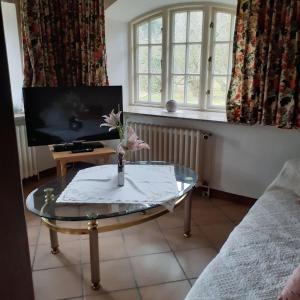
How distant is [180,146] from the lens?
3121 millimetres

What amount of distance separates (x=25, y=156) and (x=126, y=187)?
177 centimetres

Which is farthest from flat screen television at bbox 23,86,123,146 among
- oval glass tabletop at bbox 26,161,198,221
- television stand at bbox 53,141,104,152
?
oval glass tabletop at bbox 26,161,198,221

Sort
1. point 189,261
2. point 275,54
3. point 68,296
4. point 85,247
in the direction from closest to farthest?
point 68,296 < point 189,261 < point 85,247 < point 275,54

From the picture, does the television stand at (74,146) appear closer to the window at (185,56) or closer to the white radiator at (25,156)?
the white radiator at (25,156)

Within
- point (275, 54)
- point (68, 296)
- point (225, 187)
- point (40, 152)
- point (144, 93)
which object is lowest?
point (68, 296)

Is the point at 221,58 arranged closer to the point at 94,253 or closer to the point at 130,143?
the point at 130,143

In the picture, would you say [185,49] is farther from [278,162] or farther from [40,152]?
[40,152]

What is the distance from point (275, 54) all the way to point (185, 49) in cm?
125

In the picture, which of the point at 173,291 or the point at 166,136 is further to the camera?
the point at 166,136

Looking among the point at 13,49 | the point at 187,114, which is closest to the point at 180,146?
the point at 187,114

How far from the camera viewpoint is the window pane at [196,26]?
335 cm

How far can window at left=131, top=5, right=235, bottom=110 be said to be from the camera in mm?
3279

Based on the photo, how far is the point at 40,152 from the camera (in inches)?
139

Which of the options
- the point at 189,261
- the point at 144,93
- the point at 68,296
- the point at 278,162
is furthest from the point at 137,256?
the point at 144,93
